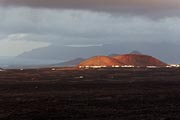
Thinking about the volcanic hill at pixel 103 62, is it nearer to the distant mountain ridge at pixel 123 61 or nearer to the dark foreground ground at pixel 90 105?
the distant mountain ridge at pixel 123 61

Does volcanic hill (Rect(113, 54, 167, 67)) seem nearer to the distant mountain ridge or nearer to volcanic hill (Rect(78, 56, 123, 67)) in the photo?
the distant mountain ridge

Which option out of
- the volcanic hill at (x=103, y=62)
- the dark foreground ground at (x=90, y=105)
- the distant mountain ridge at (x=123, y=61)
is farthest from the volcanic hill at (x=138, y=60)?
the dark foreground ground at (x=90, y=105)

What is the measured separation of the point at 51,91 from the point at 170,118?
2176cm

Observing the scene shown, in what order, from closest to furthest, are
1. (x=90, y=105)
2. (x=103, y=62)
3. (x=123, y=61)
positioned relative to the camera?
(x=90, y=105)
(x=103, y=62)
(x=123, y=61)

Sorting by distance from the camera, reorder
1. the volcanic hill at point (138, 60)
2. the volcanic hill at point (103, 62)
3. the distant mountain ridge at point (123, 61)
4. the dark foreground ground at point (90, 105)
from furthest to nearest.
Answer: the volcanic hill at point (138, 60)
the distant mountain ridge at point (123, 61)
the volcanic hill at point (103, 62)
the dark foreground ground at point (90, 105)

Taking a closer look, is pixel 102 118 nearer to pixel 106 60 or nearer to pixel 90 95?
pixel 90 95

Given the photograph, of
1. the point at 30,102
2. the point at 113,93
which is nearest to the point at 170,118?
the point at 30,102

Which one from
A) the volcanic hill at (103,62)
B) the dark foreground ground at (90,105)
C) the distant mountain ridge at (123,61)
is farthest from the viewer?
the distant mountain ridge at (123,61)

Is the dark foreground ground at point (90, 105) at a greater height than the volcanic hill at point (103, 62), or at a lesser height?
lesser

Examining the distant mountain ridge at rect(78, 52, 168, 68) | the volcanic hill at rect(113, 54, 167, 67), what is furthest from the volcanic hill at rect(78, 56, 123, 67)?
the volcanic hill at rect(113, 54, 167, 67)

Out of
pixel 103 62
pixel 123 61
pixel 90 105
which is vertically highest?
pixel 123 61

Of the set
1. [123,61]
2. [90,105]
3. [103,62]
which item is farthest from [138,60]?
[90,105]

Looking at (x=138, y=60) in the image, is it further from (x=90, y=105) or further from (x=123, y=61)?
(x=90, y=105)

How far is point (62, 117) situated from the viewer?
29281 millimetres
